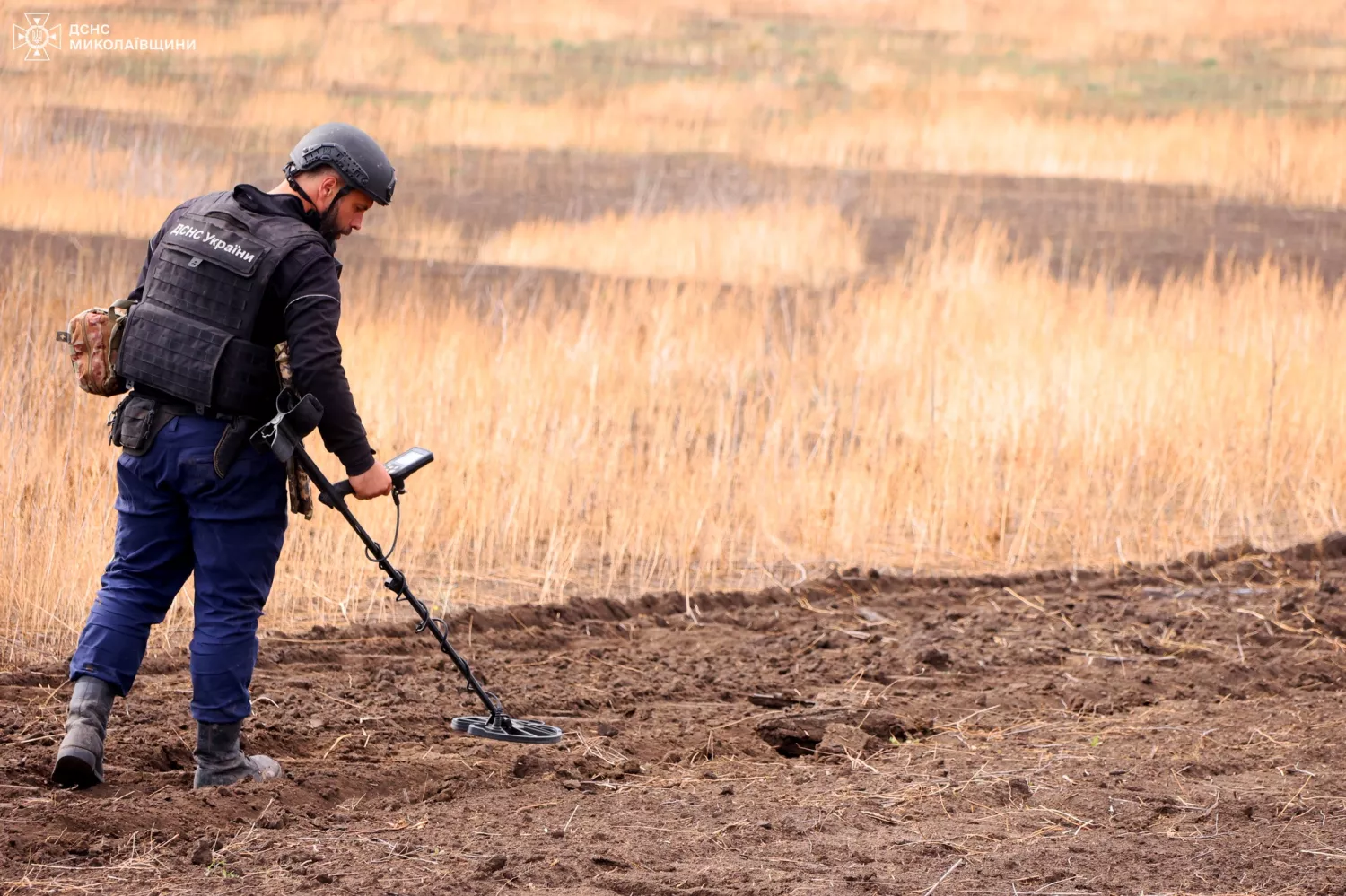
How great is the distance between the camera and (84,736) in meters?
4.52

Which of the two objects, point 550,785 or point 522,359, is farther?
point 522,359

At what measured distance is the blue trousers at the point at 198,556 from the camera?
454 centimetres

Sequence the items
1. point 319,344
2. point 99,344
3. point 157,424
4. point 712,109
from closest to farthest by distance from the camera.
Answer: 1. point 319,344
2. point 157,424
3. point 99,344
4. point 712,109

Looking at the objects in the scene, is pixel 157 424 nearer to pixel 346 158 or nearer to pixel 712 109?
pixel 346 158

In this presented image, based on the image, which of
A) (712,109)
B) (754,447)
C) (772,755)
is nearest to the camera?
(772,755)

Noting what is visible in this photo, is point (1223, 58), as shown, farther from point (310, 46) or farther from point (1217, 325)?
point (1217, 325)

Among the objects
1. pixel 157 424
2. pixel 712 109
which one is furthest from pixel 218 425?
pixel 712 109

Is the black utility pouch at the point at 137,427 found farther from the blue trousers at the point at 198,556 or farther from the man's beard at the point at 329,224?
the man's beard at the point at 329,224

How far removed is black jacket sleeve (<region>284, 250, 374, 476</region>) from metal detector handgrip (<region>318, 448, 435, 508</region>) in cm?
19

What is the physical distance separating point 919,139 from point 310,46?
1066 centimetres

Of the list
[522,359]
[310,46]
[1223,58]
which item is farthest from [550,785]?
[1223,58]

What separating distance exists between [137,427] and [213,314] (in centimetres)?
41

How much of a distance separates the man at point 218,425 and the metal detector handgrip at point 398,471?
0.19ft

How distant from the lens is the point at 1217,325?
1238 cm
